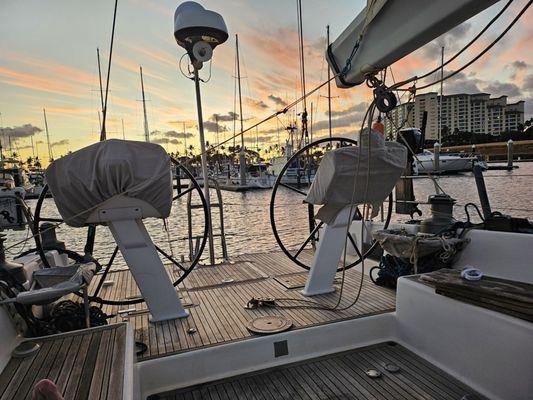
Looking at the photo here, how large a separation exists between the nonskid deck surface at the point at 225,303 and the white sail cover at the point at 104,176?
0.99 metres

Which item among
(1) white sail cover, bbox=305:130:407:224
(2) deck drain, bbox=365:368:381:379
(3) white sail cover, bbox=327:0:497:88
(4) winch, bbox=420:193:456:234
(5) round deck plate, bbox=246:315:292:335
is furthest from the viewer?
(4) winch, bbox=420:193:456:234

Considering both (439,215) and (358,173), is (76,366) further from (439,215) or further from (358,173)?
(439,215)

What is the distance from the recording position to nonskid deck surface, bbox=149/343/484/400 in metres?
2.06

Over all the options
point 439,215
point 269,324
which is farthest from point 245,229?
point 269,324

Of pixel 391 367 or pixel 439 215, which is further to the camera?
pixel 439 215

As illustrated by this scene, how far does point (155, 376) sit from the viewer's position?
2.23 metres

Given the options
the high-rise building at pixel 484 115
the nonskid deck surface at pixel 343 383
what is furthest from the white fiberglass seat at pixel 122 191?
the high-rise building at pixel 484 115

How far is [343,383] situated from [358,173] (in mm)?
1441

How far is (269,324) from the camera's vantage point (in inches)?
107

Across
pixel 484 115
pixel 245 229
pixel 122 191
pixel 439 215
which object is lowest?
pixel 245 229

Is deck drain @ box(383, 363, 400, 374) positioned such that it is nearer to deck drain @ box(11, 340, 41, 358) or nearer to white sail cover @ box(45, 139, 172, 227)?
white sail cover @ box(45, 139, 172, 227)

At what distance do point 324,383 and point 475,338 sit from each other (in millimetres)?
880

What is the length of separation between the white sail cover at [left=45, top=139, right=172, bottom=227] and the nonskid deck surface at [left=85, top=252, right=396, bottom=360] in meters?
0.99

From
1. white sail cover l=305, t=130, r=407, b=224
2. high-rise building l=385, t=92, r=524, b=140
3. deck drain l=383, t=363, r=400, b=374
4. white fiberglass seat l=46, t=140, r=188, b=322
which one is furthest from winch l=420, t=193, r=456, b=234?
high-rise building l=385, t=92, r=524, b=140
